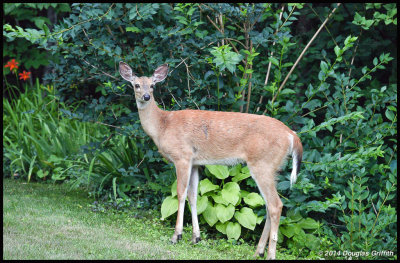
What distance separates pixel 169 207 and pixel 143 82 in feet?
5.02

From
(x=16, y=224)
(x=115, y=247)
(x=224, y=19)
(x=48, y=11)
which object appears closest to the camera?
(x=115, y=247)

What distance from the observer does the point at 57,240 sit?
5.32 m

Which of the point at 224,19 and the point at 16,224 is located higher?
the point at 224,19

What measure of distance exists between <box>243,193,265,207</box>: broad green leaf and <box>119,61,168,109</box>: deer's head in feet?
5.23

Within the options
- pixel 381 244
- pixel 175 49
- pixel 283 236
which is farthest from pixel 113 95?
pixel 381 244

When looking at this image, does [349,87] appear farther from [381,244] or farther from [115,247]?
[115,247]

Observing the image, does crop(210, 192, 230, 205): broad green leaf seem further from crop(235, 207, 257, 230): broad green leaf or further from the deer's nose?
the deer's nose

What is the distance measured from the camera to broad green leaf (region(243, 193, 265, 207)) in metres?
6.18

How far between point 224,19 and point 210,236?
8.86 ft

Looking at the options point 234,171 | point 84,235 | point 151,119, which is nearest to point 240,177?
point 234,171

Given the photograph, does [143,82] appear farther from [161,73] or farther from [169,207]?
[169,207]

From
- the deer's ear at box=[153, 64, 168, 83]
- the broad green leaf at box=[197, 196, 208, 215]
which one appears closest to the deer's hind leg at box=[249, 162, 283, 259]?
the broad green leaf at box=[197, 196, 208, 215]

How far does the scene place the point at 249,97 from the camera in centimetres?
674

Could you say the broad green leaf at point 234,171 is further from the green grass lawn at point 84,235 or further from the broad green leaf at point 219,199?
the green grass lawn at point 84,235
